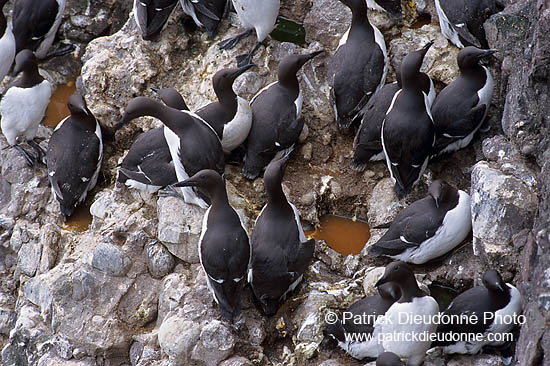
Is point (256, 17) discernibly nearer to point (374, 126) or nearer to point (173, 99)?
point (173, 99)

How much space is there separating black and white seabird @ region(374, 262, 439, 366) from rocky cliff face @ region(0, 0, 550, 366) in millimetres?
317

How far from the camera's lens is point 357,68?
8242 mm

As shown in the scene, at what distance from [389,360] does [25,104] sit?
15.4 feet

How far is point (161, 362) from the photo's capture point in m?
7.00

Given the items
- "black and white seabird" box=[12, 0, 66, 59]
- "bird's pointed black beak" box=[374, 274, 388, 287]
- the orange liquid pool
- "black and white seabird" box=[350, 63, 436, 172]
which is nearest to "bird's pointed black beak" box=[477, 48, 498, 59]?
"black and white seabird" box=[350, 63, 436, 172]

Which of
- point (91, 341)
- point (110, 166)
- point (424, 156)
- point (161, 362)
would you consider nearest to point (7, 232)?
point (110, 166)

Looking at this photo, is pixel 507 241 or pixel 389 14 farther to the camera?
pixel 389 14

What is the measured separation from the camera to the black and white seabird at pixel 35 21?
975 cm

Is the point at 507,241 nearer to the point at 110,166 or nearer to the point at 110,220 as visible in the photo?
the point at 110,220

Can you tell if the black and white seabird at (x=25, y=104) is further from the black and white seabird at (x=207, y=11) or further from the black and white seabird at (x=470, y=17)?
the black and white seabird at (x=470, y=17)

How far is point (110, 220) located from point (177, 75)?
1.83 m

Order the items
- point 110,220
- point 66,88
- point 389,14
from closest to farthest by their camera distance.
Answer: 1. point 110,220
2. point 389,14
3. point 66,88

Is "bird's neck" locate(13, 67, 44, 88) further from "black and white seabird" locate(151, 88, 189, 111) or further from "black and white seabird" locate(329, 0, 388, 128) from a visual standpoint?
"black and white seabird" locate(329, 0, 388, 128)

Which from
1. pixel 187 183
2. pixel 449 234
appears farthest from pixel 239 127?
pixel 449 234
